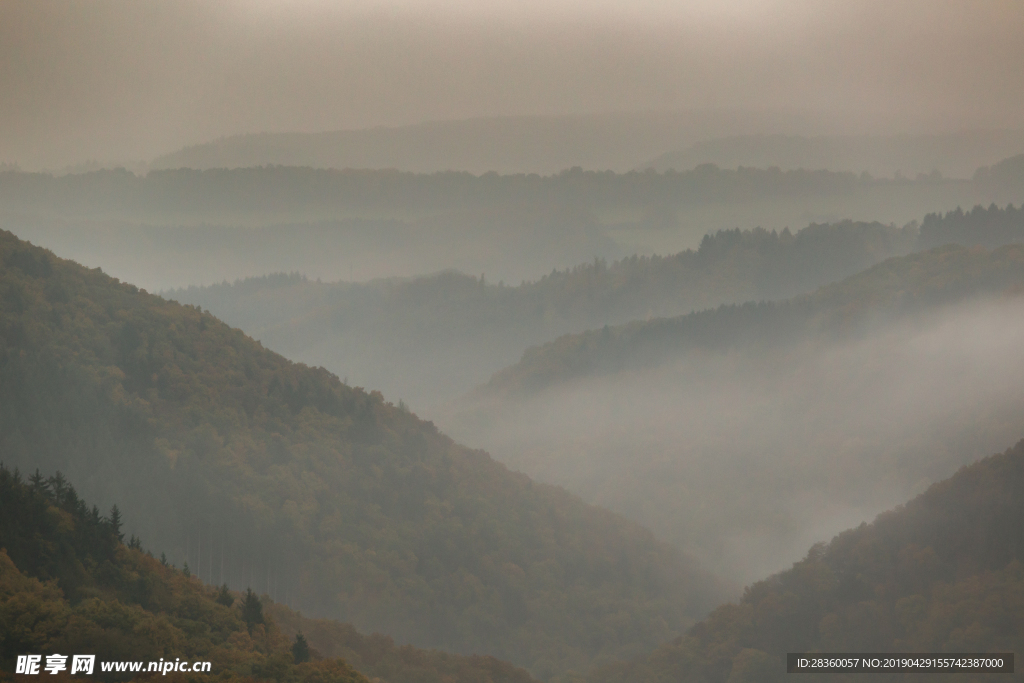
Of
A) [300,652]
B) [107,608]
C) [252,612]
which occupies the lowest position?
[300,652]

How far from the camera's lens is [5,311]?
128250 millimetres

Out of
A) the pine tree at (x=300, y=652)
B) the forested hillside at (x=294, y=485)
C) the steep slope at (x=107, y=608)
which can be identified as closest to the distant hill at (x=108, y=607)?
the steep slope at (x=107, y=608)

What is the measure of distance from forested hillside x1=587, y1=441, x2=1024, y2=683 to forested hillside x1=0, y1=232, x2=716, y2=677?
26747 millimetres

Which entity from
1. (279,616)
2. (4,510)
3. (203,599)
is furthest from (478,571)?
(4,510)

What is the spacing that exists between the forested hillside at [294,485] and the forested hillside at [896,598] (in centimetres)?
2675

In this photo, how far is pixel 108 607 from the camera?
59.0 metres

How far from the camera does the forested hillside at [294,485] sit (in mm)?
130375

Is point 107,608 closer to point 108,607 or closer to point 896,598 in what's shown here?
point 108,607

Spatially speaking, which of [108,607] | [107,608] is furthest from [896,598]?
[107,608]

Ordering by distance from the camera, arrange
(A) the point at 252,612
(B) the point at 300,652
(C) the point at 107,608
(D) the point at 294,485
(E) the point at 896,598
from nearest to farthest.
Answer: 1. (C) the point at 107,608
2. (B) the point at 300,652
3. (A) the point at 252,612
4. (E) the point at 896,598
5. (D) the point at 294,485

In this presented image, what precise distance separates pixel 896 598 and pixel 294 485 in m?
85.8

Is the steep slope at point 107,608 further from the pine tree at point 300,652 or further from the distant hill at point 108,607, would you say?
the pine tree at point 300,652

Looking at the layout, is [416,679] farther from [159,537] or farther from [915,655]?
[915,655]

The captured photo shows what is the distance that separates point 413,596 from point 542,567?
32.1 metres
